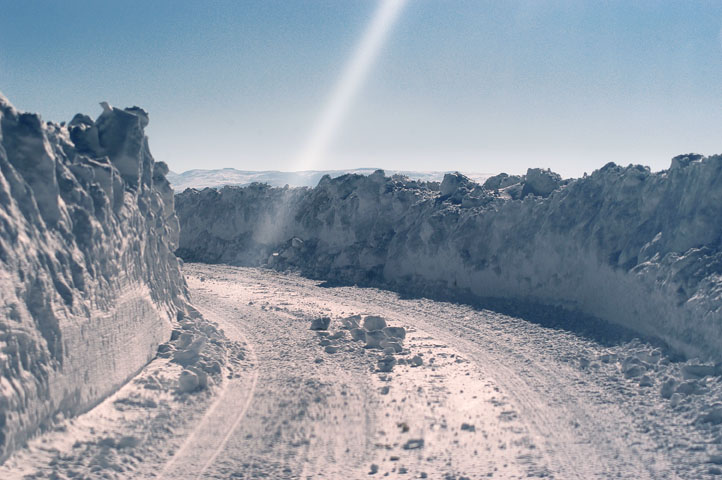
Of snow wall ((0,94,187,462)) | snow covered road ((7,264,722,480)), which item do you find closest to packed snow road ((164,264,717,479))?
snow covered road ((7,264,722,480))

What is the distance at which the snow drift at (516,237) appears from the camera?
16.2m

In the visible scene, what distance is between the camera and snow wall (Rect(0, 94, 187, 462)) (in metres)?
8.72

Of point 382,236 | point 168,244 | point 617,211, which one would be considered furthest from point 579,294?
point 168,244

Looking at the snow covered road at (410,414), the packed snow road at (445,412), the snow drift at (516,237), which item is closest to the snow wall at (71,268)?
the snow covered road at (410,414)

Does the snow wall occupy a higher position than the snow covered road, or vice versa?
the snow wall

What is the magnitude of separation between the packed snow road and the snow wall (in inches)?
89.5

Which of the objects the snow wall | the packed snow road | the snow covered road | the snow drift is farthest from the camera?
the snow drift

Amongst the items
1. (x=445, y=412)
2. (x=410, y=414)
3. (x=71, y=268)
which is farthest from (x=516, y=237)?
(x=71, y=268)

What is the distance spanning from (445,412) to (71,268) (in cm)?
779

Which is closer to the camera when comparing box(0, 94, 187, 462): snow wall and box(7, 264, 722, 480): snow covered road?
box(0, 94, 187, 462): snow wall

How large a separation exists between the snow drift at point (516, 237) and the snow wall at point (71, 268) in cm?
1304

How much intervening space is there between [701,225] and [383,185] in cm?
1685

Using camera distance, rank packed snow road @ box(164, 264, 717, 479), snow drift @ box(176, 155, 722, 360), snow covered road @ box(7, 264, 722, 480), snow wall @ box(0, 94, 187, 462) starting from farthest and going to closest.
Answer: snow drift @ box(176, 155, 722, 360)
packed snow road @ box(164, 264, 717, 479)
snow covered road @ box(7, 264, 722, 480)
snow wall @ box(0, 94, 187, 462)

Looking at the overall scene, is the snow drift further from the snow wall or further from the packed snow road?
the snow wall
